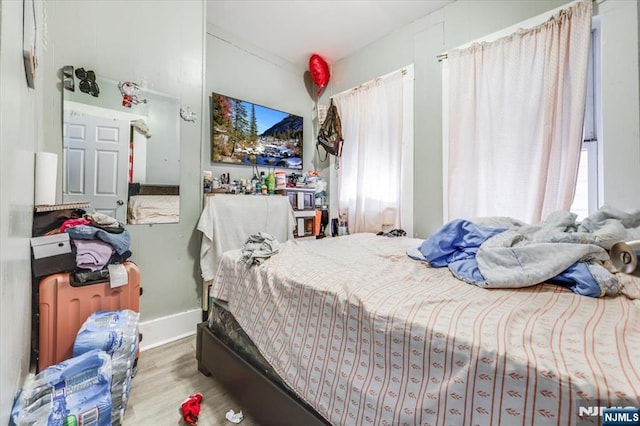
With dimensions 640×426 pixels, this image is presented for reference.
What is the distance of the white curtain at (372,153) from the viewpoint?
2.76 metres

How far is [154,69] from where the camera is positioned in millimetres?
2094

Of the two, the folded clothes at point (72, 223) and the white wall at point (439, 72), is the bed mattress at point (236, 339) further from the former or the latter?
the white wall at point (439, 72)

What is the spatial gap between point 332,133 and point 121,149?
7.00 ft

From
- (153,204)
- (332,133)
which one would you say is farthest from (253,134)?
(153,204)

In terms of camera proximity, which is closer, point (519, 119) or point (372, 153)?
point (519, 119)

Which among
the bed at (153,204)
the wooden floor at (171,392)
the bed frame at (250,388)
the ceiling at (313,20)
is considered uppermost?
the ceiling at (313,20)

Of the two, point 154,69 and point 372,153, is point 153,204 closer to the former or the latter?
point 154,69

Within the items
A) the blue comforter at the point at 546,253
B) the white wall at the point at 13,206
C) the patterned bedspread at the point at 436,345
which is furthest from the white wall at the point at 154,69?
the blue comforter at the point at 546,253

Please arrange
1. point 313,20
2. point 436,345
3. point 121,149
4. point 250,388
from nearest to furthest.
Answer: point 436,345 → point 250,388 → point 121,149 → point 313,20

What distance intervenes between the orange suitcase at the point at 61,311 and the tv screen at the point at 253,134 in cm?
156

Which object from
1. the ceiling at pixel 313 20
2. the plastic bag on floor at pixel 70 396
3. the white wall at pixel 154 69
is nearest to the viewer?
the plastic bag on floor at pixel 70 396

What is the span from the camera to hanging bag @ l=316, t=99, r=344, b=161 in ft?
10.7

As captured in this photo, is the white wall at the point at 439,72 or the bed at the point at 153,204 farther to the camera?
the bed at the point at 153,204

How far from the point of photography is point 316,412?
96 centimetres
